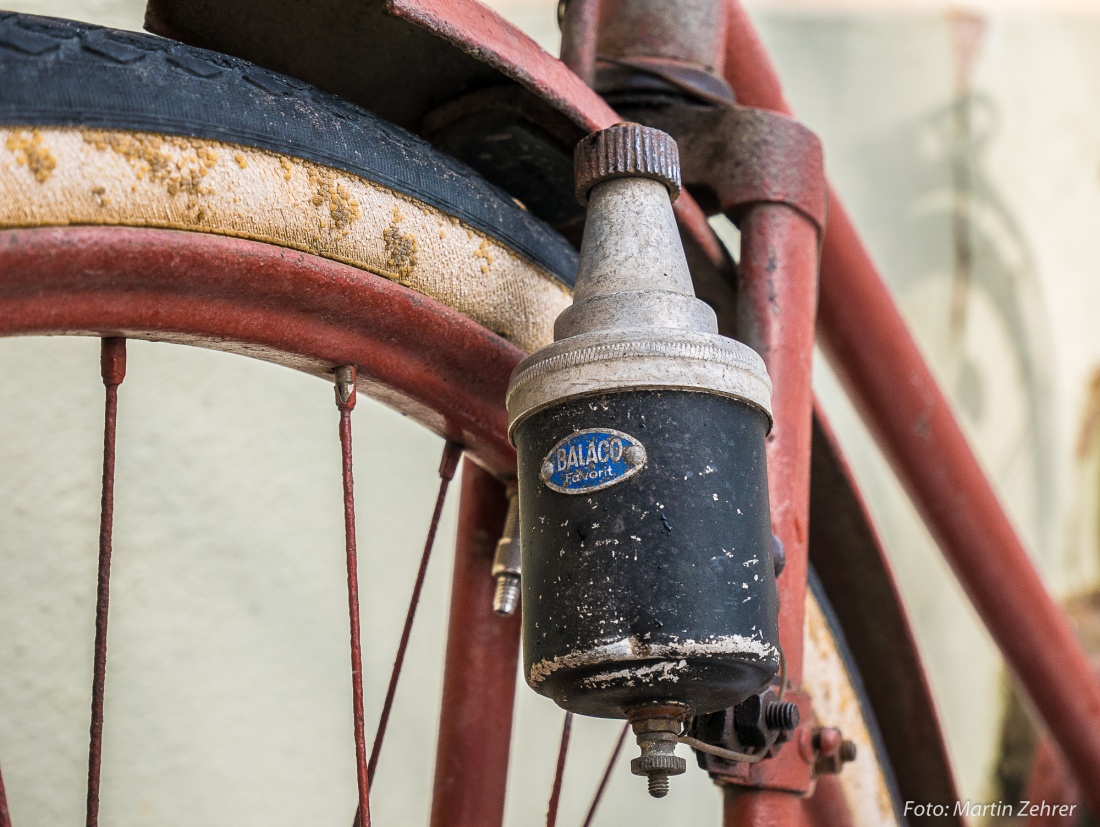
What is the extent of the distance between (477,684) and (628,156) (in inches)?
11.6

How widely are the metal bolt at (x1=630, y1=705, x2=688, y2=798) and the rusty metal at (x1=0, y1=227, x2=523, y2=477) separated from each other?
0.19m

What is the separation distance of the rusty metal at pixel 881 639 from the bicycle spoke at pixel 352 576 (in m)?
0.36

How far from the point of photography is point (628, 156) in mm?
501

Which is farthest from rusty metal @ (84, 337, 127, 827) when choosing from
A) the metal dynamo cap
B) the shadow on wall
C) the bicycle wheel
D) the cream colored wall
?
the shadow on wall

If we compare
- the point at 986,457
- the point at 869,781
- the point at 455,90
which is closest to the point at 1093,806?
the point at 869,781

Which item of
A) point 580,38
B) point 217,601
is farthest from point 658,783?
point 217,601

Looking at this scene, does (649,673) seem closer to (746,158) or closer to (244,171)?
(244,171)

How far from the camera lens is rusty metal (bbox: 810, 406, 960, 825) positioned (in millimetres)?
817

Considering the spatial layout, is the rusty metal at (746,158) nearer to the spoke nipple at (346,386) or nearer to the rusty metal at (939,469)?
the rusty metal at (939,469)

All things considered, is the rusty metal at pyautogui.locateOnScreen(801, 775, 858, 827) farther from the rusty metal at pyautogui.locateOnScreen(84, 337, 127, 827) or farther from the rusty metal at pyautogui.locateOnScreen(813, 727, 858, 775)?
the rusty metal at pyautogui.locateOnScreen(84, 337, 127, 827)

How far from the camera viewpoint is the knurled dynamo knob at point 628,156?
19.7 inches

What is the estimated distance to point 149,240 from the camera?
434 mm

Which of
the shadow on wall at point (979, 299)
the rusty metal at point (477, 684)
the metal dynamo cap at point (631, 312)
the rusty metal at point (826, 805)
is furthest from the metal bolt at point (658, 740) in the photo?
the shadow on wall at point (979, 299)

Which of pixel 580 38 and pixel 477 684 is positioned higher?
pixel 580 38
